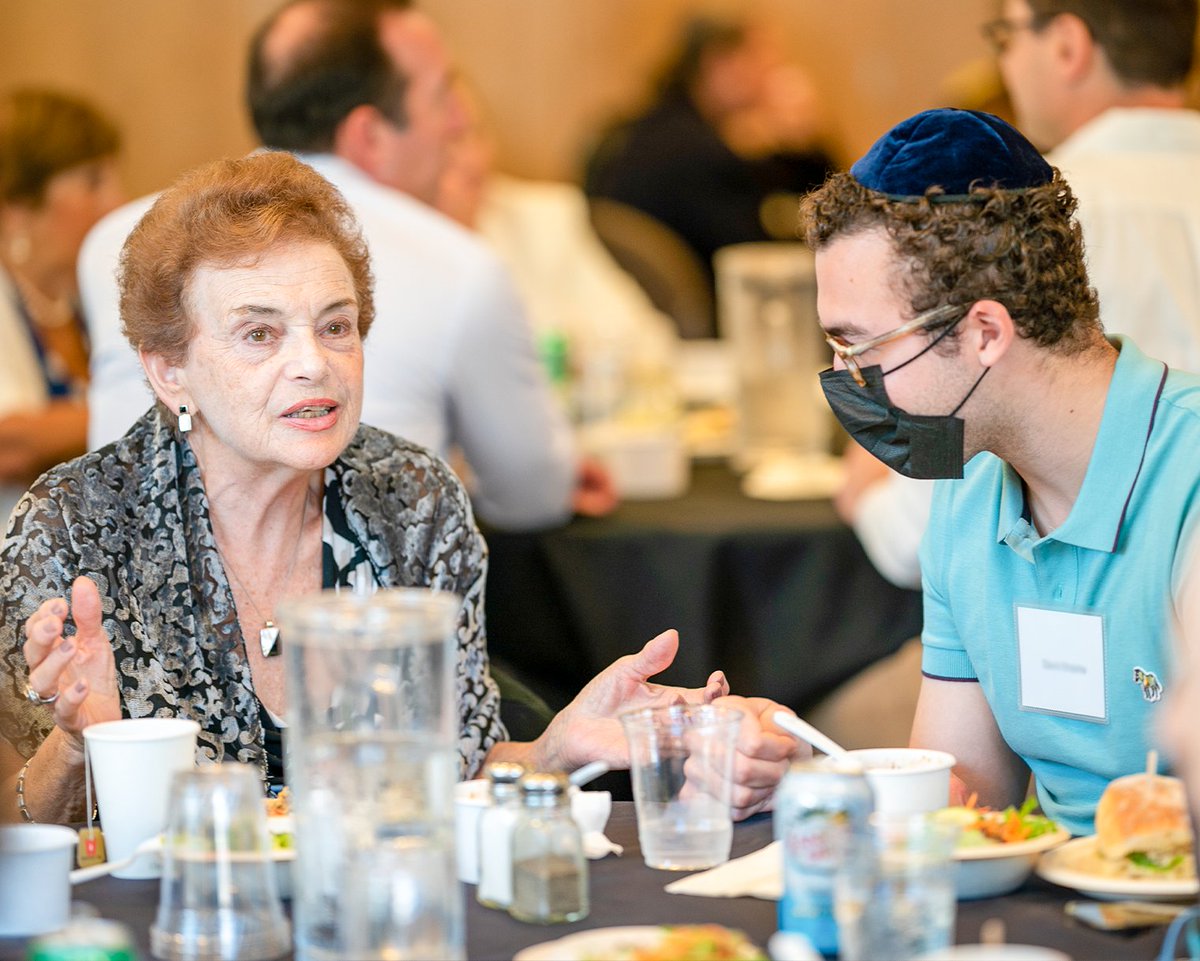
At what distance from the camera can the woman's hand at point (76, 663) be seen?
1.83 metres

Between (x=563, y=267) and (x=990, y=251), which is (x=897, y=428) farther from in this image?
(x=563, y=267)

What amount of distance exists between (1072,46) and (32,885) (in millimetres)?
2778

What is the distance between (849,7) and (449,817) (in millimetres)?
8013

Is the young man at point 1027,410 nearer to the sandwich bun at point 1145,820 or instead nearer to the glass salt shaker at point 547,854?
the sandwich bun at point 1145,820

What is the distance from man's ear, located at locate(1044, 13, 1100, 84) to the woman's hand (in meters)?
2.42

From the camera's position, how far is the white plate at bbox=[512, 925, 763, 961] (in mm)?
1416

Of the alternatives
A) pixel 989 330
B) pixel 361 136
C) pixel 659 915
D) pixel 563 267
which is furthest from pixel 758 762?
pixel 563 267

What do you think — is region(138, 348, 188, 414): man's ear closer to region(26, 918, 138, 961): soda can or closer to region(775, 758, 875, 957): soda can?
region(26, 918, 138, 961): soda can

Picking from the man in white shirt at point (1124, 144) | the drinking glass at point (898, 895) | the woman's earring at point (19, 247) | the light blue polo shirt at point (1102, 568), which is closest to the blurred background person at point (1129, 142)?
the man in white shirt at point (1124, 144)

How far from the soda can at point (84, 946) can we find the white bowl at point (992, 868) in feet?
2.42

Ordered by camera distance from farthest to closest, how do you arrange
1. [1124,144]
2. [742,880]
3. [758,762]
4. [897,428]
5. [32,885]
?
1. [1124,144]
2. [897,428]
3. [758,762]
4. [742,880]
5. [32,885]

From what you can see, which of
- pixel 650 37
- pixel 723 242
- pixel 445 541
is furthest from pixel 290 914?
pixel 650 37

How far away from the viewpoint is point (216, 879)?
1.49 m

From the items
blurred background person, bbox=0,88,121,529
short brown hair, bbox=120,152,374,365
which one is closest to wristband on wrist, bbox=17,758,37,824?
short brown hair, bbox=120,152,374,365
